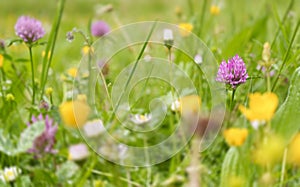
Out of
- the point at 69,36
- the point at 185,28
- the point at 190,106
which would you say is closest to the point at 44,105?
the point at 69,36

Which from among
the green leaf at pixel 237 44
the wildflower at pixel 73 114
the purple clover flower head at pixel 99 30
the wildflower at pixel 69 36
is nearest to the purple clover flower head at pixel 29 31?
the wildflower at pixel 69 36

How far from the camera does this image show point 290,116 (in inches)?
34.6

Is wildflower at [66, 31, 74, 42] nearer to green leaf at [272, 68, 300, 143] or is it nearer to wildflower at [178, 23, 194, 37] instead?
green leaf at [272, 68, 300, 143]

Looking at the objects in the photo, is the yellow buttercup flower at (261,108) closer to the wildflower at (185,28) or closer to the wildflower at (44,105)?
the wildflower at (44,105)

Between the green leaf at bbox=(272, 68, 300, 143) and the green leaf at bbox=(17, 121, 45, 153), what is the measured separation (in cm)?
36

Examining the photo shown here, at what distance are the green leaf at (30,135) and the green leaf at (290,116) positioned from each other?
0.36 m

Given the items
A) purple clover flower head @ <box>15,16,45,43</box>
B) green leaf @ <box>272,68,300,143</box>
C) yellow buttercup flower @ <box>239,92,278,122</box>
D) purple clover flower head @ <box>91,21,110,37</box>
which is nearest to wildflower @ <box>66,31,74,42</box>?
purple clover flower head @ <box>15,16,45,43</box>

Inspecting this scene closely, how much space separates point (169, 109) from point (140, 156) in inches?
5.8

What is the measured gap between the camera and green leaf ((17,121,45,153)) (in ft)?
2.50

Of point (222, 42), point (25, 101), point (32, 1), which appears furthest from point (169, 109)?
point (32, 1)

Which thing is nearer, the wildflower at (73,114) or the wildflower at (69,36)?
the wildflower at (73,114)

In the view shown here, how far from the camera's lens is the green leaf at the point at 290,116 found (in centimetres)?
85

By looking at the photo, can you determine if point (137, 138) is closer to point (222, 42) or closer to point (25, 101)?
point (25, 101)

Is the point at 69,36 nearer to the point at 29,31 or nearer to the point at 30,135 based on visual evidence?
the point at 29,31
